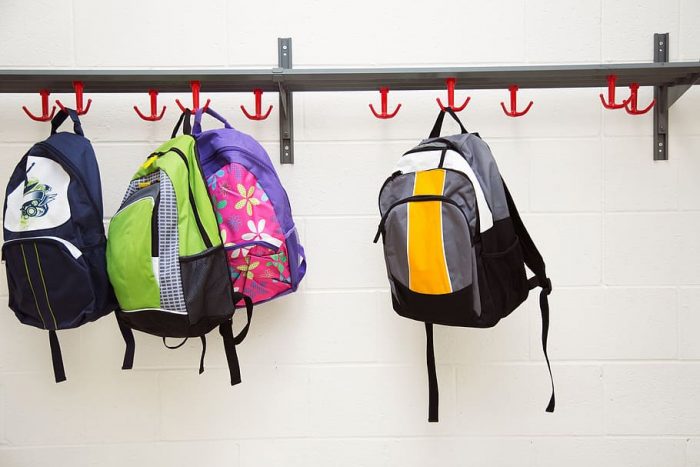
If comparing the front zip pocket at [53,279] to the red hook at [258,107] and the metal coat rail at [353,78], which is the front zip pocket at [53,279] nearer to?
the metal coat rail at [353,78]

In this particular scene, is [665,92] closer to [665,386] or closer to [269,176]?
[665,386]

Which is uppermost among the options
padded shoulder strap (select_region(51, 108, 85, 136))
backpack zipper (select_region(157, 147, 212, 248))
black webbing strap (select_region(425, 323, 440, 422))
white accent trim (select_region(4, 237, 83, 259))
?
padded shoulder strap (select_region(51, 108, 85, 136))

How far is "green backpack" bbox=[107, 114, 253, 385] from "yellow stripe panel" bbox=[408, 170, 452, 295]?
0.40 m

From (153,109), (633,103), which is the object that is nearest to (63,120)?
(153,109)


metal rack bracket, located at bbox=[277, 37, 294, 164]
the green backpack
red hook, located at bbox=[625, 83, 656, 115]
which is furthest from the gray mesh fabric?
red hook, located at bbox=[625, 83, 656, 115]

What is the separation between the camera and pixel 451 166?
3.69 feet

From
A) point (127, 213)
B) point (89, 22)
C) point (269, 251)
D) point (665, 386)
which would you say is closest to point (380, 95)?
point (269, 251)

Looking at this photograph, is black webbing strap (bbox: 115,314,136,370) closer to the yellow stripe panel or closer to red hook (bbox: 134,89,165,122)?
red hook (bbox: 134,89,165,122)

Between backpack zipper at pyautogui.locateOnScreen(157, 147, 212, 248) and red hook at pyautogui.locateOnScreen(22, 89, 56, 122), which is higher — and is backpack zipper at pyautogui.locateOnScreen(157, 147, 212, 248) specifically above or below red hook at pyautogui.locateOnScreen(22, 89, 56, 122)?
below

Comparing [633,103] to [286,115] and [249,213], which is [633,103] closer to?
[286,115]

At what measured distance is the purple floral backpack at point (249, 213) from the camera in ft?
3.73

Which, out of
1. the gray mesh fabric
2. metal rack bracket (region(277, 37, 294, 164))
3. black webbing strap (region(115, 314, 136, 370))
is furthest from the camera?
metal rack bracket (region(277, 37, 294, 164))

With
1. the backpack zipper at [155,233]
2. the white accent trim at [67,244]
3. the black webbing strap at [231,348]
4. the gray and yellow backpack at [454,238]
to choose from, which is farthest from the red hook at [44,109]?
the gray and yellow backpack at [454,238]

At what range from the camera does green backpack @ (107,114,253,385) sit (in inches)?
42.3
